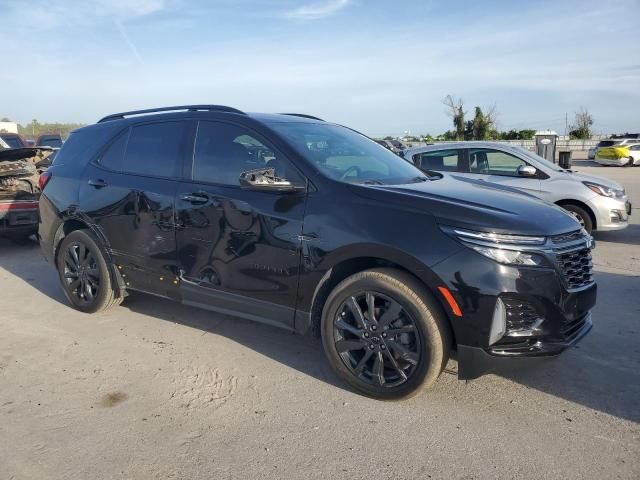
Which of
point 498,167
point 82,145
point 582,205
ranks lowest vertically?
point 582,205

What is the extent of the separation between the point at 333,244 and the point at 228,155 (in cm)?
121

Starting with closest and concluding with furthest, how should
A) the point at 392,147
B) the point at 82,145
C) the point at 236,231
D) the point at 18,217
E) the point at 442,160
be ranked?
the point at 236,231, the point at 82,145, the point at 18,217, the point at 442,160, the point at 392,147

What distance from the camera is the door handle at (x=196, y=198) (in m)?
4.01

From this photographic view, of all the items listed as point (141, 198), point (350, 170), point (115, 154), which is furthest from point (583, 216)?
point (115, 154)

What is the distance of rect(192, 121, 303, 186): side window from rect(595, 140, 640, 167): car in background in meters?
29.5

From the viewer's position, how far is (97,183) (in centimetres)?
478

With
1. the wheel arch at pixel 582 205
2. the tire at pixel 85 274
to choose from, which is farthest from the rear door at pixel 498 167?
the tire at pixel 85 274

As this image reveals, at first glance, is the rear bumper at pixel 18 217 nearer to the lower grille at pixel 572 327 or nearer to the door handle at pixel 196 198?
the door handle at pixel 196 198

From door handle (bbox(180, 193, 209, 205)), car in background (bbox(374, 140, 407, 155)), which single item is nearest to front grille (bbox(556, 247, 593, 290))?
car in background (bbox(374, 140, 407, 155))

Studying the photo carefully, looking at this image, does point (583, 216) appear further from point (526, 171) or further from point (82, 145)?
point (82, 145)

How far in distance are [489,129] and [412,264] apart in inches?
2059

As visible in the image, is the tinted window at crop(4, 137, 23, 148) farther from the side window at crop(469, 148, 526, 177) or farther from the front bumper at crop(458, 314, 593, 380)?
the front bumper at crop(458, 314, 593, 380)

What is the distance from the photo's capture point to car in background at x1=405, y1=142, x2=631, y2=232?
8016 mm

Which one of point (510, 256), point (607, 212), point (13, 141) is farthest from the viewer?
point (13, 141)
